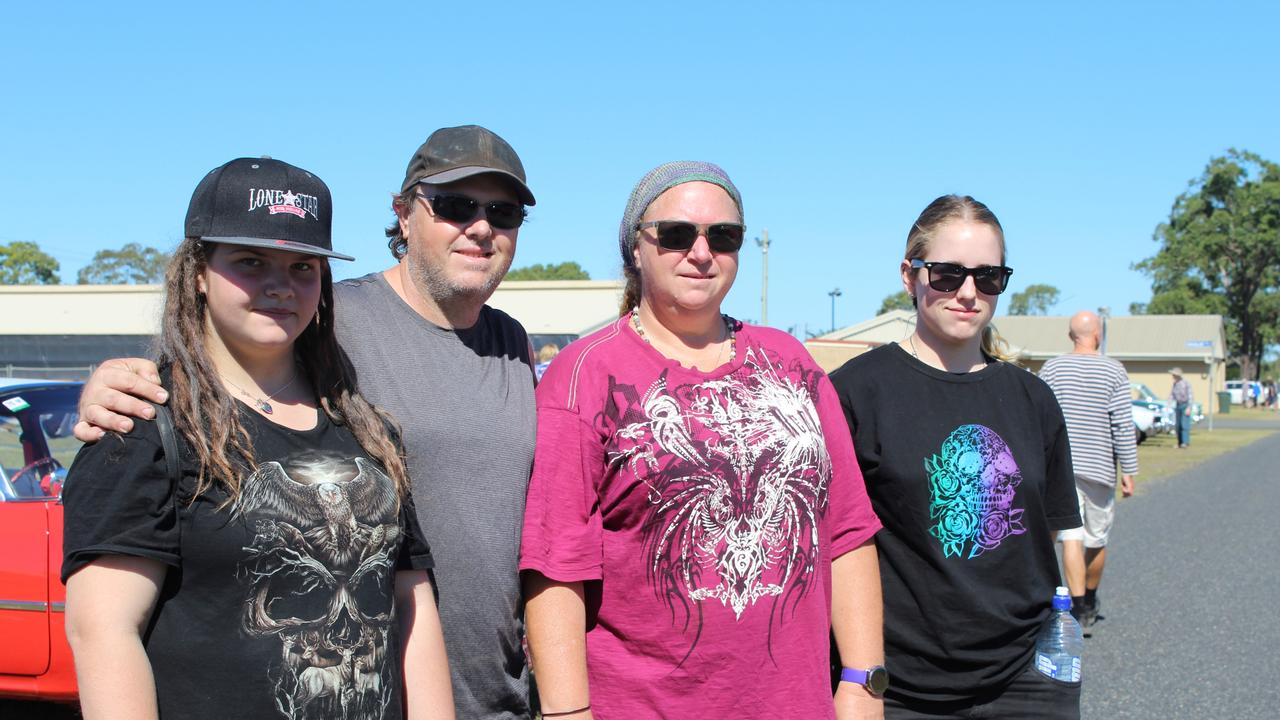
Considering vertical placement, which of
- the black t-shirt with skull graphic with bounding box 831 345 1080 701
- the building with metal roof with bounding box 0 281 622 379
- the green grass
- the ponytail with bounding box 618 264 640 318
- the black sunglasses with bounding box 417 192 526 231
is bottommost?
the green grass

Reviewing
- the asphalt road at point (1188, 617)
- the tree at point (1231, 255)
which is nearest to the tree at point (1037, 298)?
the tree at point (1231, 255)

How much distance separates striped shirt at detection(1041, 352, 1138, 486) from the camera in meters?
6.91

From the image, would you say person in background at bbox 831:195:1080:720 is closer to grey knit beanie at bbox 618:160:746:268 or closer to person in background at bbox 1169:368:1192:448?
grey knit beanie at bbox 618:160:746:268

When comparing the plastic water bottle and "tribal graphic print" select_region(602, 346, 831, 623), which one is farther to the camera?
the plastic water bottle

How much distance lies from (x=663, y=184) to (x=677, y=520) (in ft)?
2.71

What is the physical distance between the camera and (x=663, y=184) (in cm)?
250

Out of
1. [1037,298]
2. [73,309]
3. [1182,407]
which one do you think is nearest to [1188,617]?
[1182,407]

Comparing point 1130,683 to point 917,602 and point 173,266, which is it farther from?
point 173,266

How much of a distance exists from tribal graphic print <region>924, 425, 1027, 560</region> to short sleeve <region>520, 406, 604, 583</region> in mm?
1049

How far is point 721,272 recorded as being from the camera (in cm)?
250

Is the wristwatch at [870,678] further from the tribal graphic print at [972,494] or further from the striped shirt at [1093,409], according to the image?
the striped shirt at [1093,409]

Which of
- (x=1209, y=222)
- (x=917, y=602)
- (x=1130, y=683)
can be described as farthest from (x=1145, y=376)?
(x=917, y=602)

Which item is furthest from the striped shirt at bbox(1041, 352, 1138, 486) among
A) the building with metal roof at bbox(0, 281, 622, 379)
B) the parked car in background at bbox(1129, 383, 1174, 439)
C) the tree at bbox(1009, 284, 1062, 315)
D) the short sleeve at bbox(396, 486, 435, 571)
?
the tree at bbox(1009, 284, 1062, 315)

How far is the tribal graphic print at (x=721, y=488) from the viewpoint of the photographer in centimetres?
229
